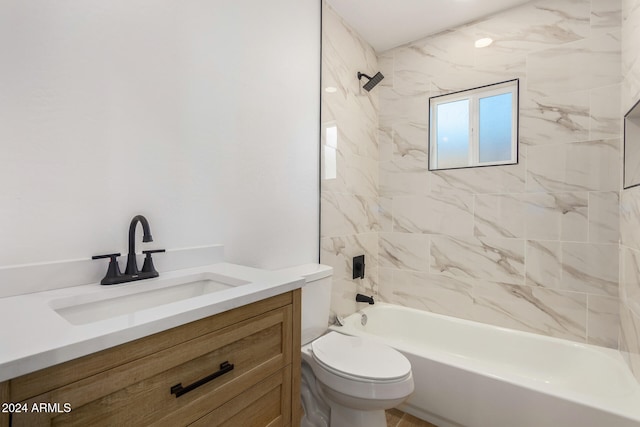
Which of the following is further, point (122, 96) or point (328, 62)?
point (328, 62)

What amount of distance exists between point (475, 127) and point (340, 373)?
80.1 inches

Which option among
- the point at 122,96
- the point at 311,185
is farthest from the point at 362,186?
the point at 122,96

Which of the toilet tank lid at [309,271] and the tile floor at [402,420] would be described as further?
the tile floor at [402,420]

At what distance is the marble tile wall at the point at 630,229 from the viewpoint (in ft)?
4.80

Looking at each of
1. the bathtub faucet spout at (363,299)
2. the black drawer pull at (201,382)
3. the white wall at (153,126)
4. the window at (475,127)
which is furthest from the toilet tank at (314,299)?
the window at (475,127)

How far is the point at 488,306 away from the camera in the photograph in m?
2.19

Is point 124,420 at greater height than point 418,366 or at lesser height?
greater

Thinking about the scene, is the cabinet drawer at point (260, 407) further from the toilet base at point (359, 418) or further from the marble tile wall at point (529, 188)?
the marble tile wall at point (529, 188)

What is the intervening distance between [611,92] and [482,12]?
100cm

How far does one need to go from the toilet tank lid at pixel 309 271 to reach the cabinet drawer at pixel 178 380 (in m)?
0.58

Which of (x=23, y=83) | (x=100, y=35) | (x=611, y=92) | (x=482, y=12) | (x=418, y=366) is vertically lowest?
(x=418, y=366)

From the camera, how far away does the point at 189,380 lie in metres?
0.74

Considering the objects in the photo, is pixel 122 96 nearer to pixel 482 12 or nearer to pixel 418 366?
pixel 418 366

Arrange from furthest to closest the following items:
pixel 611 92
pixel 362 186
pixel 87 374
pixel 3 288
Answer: pixel 362 186
pixel 611 92
pixel 3 288
pixel 87 374
